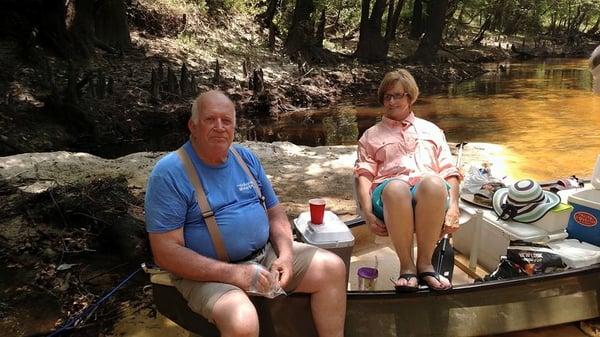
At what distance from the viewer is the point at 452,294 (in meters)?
2.76

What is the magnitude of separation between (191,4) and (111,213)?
14.8 meters

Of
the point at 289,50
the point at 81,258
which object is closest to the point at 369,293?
the point at 81,258

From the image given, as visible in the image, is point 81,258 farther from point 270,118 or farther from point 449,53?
point 449,53

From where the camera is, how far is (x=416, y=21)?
28000 mm

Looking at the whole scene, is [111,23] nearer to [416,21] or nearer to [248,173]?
[248,173]

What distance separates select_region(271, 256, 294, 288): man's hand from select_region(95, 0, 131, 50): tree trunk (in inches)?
505

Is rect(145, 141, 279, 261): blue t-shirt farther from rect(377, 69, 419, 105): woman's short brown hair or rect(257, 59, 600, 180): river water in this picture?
rect(257, 59, 600, 180): river water

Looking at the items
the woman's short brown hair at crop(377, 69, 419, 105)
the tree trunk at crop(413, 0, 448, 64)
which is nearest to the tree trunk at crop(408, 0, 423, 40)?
the tree trunk at crop(413, 0, 448, 64)

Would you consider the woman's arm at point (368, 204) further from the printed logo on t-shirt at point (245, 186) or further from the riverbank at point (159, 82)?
the riverbank at point (159, 82)

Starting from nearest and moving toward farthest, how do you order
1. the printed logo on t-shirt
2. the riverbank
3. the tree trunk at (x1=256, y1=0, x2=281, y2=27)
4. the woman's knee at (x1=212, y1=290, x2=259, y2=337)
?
1. the woman's knee at (x1=212, y1=290, x2=259, y2=337)
2. the printed logo on t-shirt
3. the riverbank
4. the tree trunk at (x1=256, y1=0, x2=281, y2=27)

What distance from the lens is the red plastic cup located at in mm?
2880

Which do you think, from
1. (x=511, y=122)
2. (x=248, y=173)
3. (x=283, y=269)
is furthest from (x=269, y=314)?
(x=511, y=122)

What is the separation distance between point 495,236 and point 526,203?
30 centimetres

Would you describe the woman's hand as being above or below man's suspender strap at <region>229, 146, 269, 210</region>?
below
